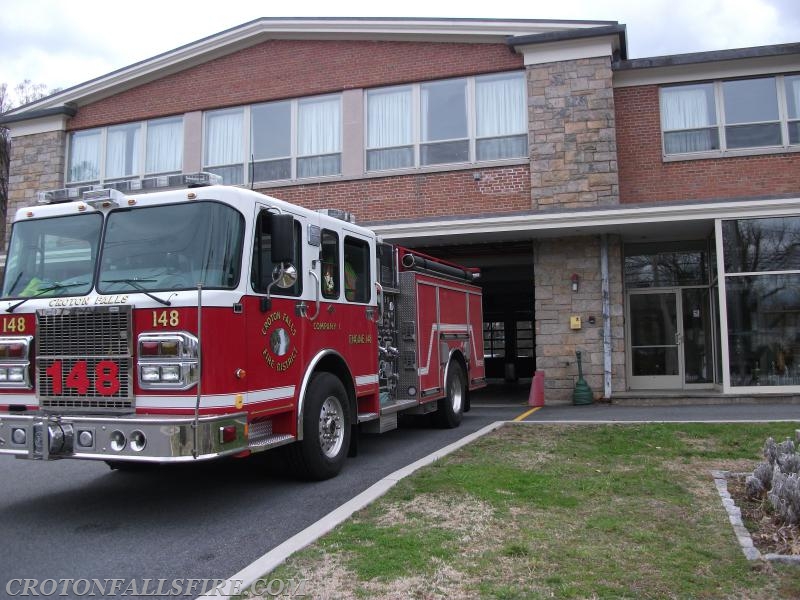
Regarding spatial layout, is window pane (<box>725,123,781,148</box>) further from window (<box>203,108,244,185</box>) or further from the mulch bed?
window (<box>203,108,244,185</box>)

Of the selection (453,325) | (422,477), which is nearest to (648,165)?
(453,325)

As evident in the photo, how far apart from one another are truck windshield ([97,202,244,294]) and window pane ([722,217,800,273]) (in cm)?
1000

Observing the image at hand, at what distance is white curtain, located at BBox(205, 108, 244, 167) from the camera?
15.9 m

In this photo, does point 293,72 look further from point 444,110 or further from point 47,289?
point 47,289

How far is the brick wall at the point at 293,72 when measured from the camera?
14523 mm

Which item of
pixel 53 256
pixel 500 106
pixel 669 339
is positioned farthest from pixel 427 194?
pixel 53 256

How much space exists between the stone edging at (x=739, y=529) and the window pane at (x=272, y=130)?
463 inches

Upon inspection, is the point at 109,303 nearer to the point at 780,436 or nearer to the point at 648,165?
the point at 780,436

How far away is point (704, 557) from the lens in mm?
4324

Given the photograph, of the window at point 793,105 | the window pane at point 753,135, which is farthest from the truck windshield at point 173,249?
the window at point 793,105

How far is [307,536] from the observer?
485 cm

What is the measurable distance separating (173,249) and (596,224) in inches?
352

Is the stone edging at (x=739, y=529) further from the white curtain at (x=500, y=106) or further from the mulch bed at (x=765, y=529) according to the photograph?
the white curtain at (x=500, y=106)

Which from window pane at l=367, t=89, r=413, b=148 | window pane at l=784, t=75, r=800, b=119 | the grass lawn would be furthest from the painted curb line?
window pane at l=784, t=75, r=800, b=119
